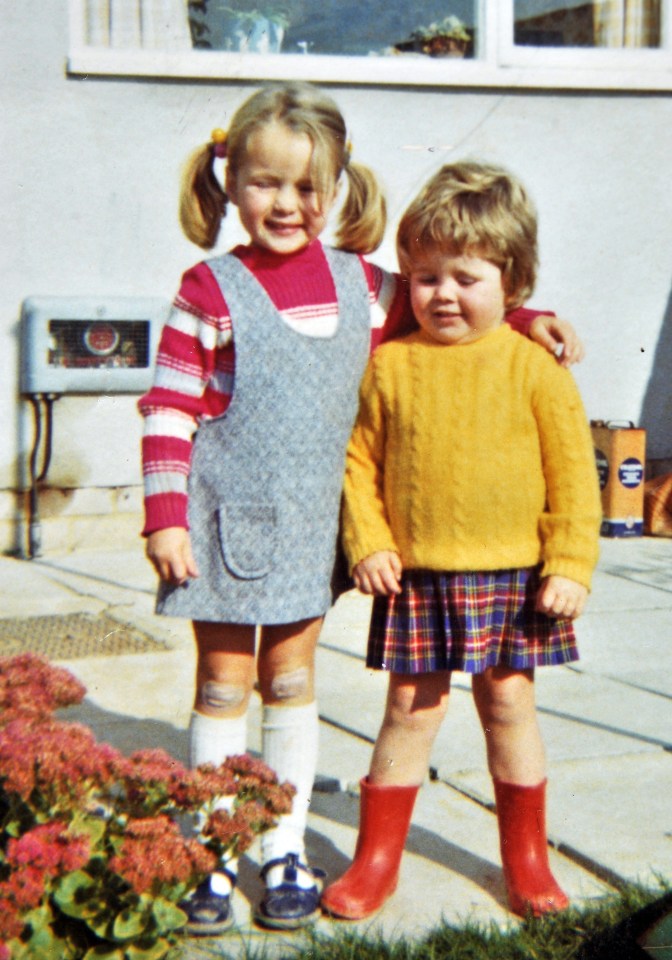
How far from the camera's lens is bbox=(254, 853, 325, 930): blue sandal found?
260cm

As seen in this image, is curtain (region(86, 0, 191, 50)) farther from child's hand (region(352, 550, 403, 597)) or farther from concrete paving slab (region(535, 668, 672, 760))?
child's hand (region(352, 550, 403, 597))

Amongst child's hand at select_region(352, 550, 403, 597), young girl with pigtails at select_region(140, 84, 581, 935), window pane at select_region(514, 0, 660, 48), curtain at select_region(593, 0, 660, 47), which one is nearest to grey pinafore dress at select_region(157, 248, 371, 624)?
young girl with pigtails at select_region(140, 84, 581, 935)

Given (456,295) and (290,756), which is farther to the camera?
(290,756)

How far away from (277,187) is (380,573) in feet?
2.45

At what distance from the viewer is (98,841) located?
2230 mm

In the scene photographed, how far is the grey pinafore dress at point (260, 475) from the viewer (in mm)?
2592

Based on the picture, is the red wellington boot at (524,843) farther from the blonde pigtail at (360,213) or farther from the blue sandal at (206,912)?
the blonde pigtail at (360,213)

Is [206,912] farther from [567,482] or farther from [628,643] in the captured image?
[628,643]

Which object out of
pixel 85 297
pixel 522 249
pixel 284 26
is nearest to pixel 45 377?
pixel 85 297

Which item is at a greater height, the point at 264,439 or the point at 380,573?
the point at 264,439

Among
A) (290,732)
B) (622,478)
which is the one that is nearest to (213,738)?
(290,732)

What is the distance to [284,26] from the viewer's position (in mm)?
6258

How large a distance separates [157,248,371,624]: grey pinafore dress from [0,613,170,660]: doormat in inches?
72.8

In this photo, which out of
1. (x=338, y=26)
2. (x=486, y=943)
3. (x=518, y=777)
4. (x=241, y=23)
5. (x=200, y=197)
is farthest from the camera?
(x=338, y=26)
